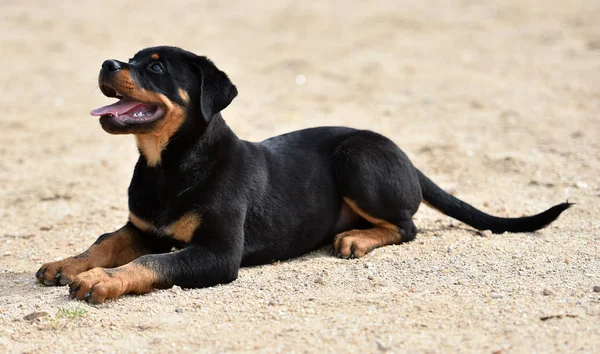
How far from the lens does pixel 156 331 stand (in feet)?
15.6

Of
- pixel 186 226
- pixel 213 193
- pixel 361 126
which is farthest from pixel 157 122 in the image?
pixel 361 126

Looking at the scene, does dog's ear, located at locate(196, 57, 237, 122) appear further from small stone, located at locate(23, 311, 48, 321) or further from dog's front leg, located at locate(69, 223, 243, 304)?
small stone, located at locate(23, 311, 48, 321)

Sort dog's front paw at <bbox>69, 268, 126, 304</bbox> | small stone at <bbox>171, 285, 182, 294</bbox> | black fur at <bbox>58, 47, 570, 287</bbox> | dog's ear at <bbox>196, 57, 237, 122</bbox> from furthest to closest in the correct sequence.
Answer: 1. dog's ear at <bbox>196, 57, 237, 122</bbox>
2. black fur at <bbox>58, 47, 570, 287</bbox>
3. small stone at <bbox>171, 285, 182, 294</bbox>
4. dog's front paw at <bbox>69, 268, 126, 304</bbox>

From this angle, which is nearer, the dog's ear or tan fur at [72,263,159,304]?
tan fur at [72,263,159,304]

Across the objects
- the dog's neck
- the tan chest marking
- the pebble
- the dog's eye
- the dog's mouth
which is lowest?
the pebble

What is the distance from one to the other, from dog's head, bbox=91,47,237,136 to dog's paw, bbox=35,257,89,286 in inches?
38.0

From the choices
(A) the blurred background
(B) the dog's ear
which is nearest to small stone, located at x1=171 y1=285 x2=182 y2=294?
(B) the dog's ear

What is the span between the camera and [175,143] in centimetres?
582

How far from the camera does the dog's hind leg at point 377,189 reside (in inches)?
258

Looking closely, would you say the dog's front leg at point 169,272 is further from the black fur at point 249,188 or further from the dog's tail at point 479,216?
the dog's tail at point 479,216

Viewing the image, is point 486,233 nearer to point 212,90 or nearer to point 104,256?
point 212,90

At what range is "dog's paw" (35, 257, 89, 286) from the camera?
5.70m

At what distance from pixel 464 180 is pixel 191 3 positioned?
11.2 m

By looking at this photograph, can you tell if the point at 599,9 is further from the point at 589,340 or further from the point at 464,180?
the point at 589,340
